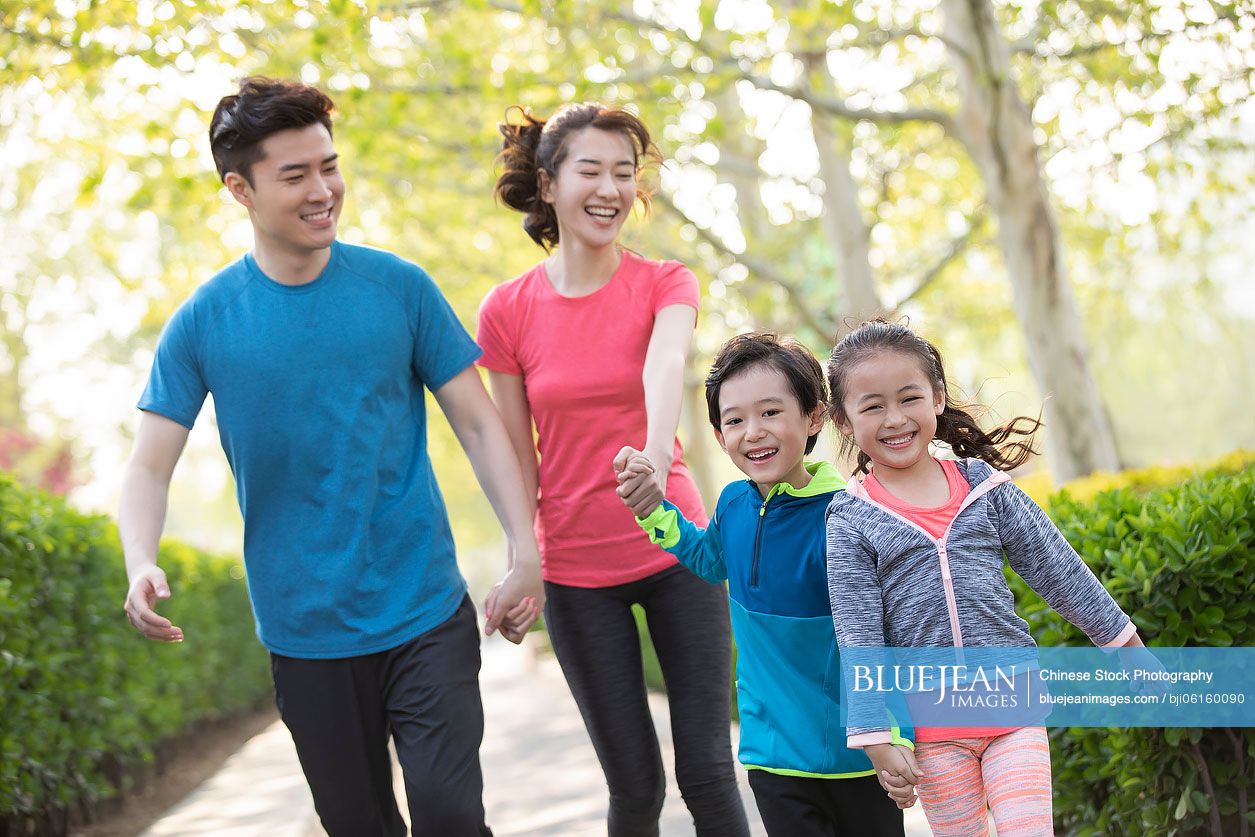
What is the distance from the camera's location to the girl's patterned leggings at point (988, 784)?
9.03ft

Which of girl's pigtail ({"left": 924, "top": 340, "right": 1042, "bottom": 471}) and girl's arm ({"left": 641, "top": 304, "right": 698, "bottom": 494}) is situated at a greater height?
girl's arm ({"left": 641, "top": 304, "right": 698, "bottom": 494})

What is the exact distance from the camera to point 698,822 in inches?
146

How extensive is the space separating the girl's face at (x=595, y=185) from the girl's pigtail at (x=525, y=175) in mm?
256

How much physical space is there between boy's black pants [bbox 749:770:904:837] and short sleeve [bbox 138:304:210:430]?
1.82 meters

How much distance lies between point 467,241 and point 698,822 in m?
16.1

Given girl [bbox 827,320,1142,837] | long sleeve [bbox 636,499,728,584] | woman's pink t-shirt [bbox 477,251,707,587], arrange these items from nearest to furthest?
girl [bbox 827,320,1142,837] < long sleeve [bbox 636,499,728,584] < woman's pink t-shirt [bbox 477,251,707,587]

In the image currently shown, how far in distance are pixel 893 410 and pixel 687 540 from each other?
0.67 m

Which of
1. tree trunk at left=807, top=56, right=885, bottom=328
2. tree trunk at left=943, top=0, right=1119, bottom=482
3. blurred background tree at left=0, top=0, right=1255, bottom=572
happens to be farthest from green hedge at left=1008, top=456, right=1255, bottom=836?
tree trunk at left=807, top=56, right=885, bottom=328

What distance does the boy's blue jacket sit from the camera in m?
3.09

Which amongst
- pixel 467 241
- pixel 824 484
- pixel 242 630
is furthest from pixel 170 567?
pixel 467 241

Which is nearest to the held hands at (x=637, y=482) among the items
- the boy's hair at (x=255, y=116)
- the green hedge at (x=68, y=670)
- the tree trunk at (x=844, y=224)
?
the boy's hair at (x=255, y=116)

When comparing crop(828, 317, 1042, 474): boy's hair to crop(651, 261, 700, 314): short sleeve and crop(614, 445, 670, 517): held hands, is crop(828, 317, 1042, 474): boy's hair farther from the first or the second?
crop(651, 261, 700, 314): short sleeve

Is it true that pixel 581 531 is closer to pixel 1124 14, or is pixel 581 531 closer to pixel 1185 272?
pixel 1124 14

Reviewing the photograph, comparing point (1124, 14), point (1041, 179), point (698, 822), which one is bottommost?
point (698, 822)
